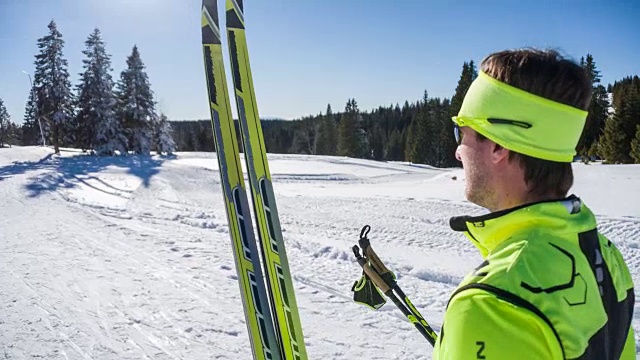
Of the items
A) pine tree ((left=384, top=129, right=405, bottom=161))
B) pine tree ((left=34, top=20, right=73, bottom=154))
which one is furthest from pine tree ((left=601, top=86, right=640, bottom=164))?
pine tree ((left=34, top=20, right=73, bottom=154))

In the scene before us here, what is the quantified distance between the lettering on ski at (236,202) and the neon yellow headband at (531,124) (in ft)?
7.38

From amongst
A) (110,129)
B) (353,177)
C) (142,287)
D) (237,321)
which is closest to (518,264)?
(237,321)

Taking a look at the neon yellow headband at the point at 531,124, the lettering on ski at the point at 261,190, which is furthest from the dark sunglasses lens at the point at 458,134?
the lettering on ski at the point at 261,190

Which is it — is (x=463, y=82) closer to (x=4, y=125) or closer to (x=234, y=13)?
(x=234, y=13)

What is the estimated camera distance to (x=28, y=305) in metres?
4.78

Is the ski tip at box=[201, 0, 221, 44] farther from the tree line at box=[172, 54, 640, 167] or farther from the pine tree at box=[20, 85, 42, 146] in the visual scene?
the pine tree at box=[20, 85, 42, 146]

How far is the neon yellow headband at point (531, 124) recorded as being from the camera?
116 cm

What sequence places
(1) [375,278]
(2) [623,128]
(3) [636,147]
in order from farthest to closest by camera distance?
(2) [623,128], (3) [636,147], (1) [375,278]

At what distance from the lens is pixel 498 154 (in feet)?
3.95

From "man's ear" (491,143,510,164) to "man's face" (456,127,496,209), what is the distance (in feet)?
0.04

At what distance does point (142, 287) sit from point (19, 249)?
11.7ft

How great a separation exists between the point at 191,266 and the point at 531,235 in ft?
19.9

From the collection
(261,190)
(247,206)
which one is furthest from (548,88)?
(247,206)

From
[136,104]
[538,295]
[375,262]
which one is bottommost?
[375,262]
